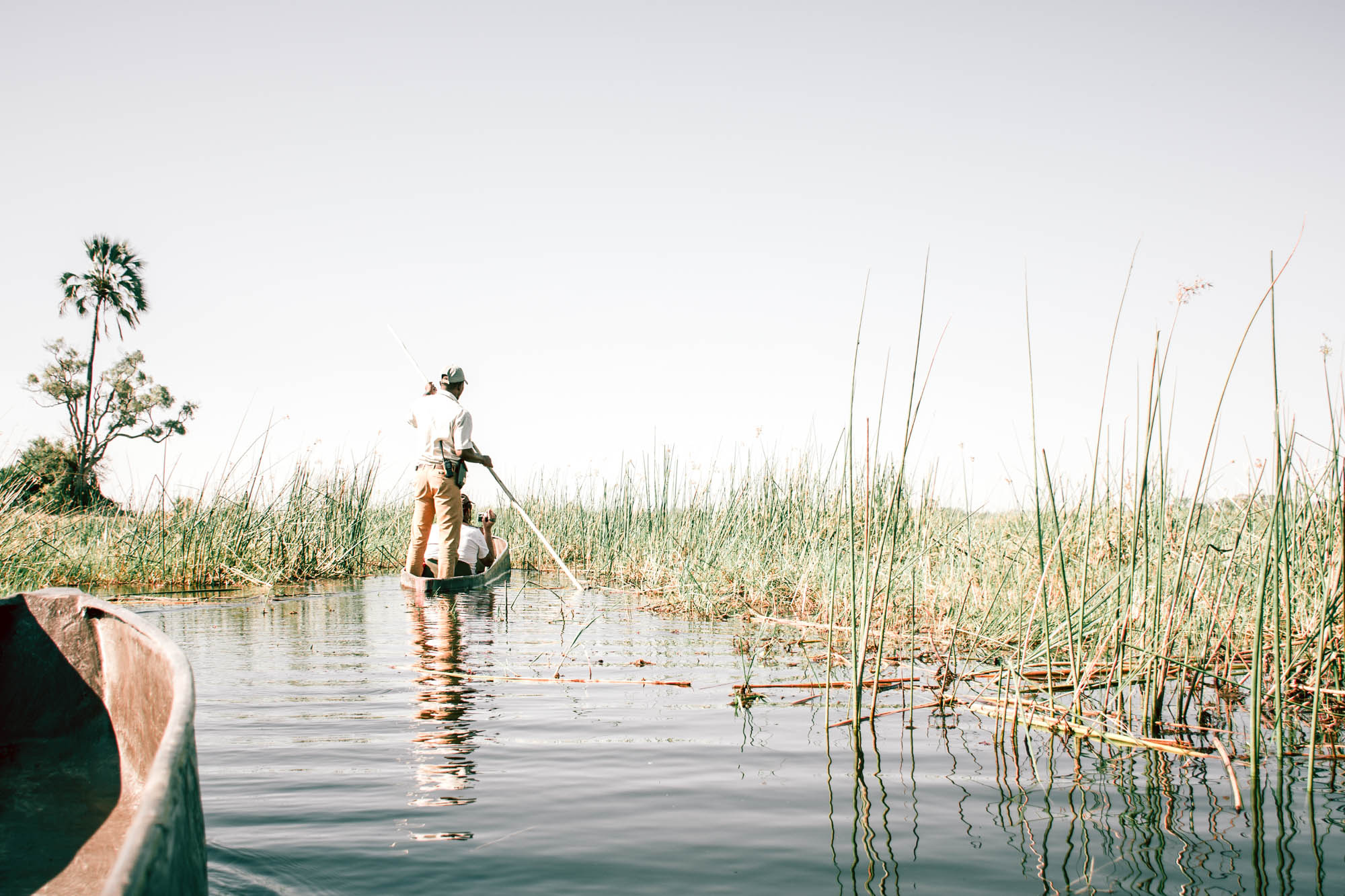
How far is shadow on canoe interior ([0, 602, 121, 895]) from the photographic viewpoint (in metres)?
1.66

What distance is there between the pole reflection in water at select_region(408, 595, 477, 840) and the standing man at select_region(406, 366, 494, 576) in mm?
2481

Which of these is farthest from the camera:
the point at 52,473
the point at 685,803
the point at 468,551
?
the point at 52,473

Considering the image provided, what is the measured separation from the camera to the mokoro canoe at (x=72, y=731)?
1519 mm

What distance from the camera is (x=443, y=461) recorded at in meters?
8.42

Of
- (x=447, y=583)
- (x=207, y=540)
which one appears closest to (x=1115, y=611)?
(x=447, y=583)

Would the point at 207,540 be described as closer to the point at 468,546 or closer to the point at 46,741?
the point at 468,546

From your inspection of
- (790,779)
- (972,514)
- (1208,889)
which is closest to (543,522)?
(972,514)

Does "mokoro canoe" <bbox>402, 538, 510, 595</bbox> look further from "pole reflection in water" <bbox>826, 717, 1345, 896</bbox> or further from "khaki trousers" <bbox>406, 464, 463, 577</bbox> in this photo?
"pole reflection in water" <bbox>826, 717, 1345, 896</bbox>

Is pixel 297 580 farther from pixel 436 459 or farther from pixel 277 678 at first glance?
pixel 277 678

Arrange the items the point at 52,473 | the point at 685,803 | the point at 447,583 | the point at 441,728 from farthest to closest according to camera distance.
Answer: the point at 52,473, the point at 447,583, the point at 441,728, the point at 685,803

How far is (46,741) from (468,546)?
7.42 m

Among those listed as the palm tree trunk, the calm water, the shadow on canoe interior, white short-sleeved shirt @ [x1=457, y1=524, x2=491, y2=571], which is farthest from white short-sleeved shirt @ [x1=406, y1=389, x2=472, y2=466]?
the palm tree trunk

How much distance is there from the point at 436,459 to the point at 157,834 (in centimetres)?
795

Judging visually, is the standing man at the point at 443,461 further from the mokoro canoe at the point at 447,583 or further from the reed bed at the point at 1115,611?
the reed bed at the point at 1115,611
